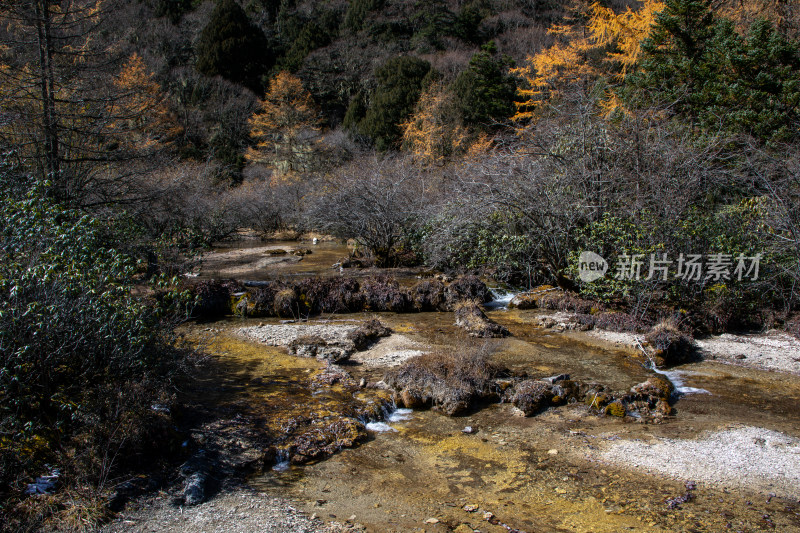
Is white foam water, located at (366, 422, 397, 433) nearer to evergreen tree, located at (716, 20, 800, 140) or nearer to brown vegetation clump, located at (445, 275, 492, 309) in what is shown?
brown vegetation clump, located at (445, 275, 492, 309)

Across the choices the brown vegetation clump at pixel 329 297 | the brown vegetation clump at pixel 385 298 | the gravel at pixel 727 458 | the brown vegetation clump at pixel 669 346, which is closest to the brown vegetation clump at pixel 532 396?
the gravel at pixel 727 458

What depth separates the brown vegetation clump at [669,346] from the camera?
780cm

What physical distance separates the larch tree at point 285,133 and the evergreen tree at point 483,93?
9333 millimetres

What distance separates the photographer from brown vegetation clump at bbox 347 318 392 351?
8.28 m

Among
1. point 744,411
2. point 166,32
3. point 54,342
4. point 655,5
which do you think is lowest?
point 744,411

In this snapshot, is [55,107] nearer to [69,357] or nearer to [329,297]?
[329,297]

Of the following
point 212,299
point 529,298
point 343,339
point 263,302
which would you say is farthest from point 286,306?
point 529,298

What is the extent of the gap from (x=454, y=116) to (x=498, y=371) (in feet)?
76.0

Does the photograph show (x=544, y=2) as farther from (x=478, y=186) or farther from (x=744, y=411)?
(x=744, y=411)

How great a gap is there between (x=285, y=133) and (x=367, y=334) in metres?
26.6

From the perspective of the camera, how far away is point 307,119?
34.1 meters

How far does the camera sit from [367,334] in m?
8.51

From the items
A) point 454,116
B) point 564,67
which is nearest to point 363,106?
point 454,116

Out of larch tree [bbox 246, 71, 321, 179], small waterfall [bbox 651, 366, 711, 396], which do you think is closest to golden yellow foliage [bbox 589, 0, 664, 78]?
larch tree [bbox 246, 71, 321, 179]
